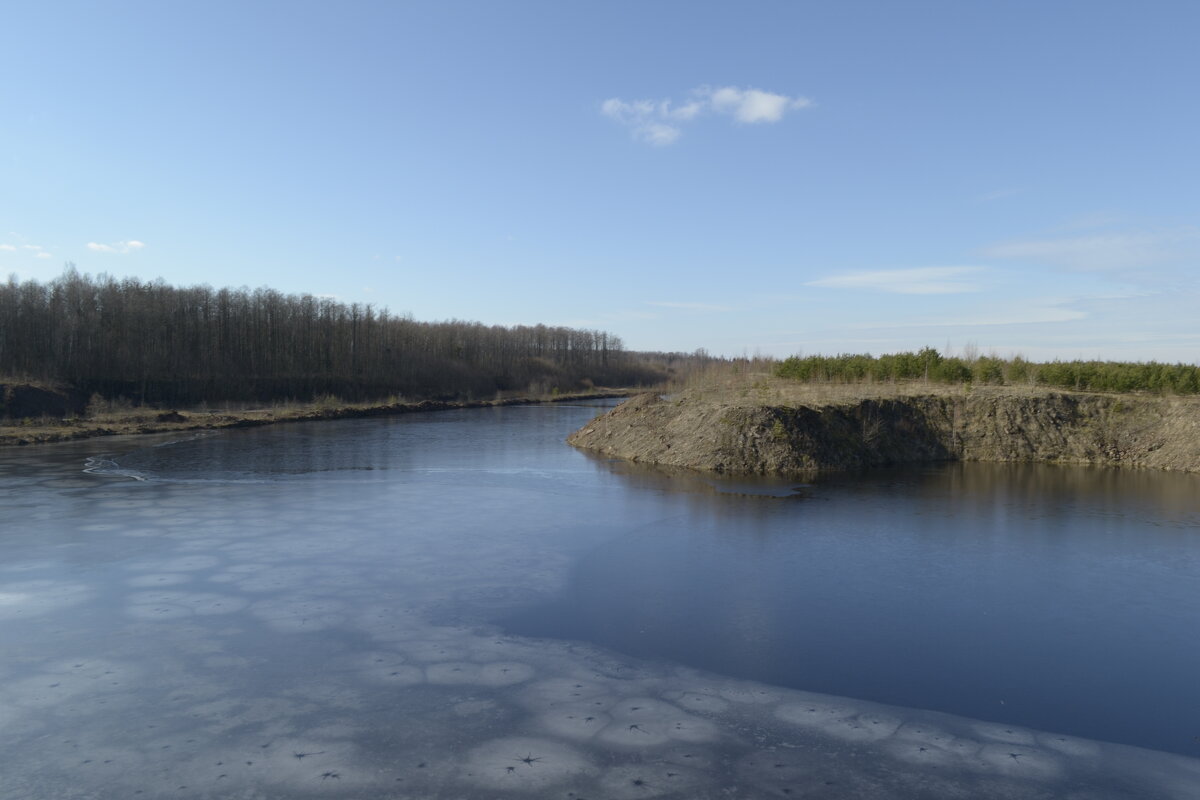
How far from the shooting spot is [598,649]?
326 inches

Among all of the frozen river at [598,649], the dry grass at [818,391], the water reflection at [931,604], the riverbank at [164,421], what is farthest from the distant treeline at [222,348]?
the water reflection at [931,604]

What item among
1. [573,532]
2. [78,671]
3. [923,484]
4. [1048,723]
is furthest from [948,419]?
[78,671]

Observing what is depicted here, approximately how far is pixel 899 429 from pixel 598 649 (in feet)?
65.7

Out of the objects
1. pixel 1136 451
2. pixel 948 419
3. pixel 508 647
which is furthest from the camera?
pixel 948 419

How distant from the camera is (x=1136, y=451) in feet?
80.7

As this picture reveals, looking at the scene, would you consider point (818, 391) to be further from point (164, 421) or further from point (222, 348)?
point (222, 348)

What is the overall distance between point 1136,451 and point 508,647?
24290 millimetres

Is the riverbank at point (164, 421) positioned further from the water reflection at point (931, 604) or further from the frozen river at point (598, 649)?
the water reflection at point (931, 604)

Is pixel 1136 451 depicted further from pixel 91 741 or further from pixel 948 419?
pixel 91 741

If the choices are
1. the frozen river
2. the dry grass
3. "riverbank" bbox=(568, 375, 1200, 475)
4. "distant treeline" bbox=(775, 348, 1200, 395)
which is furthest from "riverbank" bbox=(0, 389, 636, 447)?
"distant treeline" bbox=(775, 348, 1200, 395)

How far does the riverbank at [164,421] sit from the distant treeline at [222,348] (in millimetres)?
9488

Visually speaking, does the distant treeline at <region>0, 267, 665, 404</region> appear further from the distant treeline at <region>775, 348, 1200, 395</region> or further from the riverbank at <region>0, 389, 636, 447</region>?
the distant treeline at <region>775, 348, 1200, 395</region>

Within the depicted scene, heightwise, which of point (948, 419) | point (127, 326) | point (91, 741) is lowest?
point (91, 741)

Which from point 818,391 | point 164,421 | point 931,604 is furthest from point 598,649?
point 164,421
